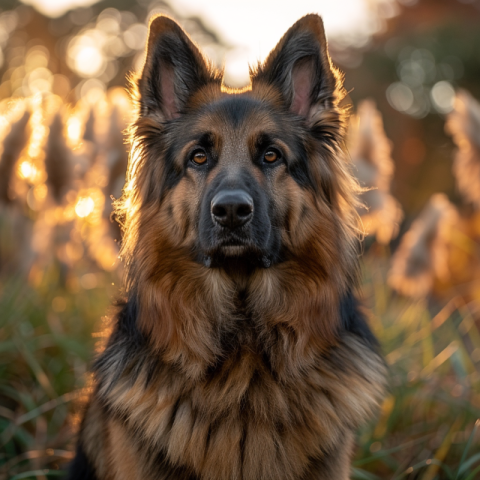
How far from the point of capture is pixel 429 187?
1625 centimetres

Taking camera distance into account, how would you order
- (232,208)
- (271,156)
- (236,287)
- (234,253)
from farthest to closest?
(271,156)
(236,287)
(234,253)
(232,208)

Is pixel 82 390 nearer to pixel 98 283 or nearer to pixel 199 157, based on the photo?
pixel 199 157

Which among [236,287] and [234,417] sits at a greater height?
[236,287]

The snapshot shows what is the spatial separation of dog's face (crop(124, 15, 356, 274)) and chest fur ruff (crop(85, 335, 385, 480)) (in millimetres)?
675

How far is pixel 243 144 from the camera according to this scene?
3242 mm

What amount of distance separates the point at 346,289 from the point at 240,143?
1.08 meters

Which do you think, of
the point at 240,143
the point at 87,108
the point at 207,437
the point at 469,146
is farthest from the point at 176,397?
the point at 469,146

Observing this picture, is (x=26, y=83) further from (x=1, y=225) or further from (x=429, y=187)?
(x=429, y=187)

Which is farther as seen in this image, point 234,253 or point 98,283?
point 98,283

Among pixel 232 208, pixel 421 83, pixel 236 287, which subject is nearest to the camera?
pixel 232 208

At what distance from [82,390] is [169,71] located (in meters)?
2.30

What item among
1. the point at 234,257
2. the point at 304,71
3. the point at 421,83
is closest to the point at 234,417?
the point at 234,257

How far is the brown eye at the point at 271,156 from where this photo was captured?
3.25 metres

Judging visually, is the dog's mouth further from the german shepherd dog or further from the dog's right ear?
the dog's right ear
